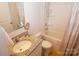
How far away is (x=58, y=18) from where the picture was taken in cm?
204

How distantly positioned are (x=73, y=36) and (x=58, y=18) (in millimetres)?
456

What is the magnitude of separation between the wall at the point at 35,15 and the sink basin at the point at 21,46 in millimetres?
424

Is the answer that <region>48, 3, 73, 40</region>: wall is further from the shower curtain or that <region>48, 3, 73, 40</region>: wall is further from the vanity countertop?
the vanity countertop

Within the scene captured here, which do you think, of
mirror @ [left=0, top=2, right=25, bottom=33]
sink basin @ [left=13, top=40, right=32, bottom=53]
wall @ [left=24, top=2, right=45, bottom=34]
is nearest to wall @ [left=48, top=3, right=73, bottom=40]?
wall @ [left=24, top=2, right=45, bottom=34]

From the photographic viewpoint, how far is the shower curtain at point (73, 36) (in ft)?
5.35

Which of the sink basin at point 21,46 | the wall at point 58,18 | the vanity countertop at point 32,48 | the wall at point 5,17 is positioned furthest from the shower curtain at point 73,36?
the wall at point 5,17

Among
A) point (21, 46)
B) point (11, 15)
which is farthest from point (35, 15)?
point (21, 46)

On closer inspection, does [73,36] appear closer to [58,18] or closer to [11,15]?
[58,18]

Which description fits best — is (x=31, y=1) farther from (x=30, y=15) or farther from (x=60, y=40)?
(x=60, y=40)

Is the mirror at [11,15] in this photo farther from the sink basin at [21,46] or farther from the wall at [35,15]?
the sink basin at [21,46]

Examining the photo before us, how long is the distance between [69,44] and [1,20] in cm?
123

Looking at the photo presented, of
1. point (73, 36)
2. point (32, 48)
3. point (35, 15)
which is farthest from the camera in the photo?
point (35, 15)

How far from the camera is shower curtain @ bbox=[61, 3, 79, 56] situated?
5.35 feet

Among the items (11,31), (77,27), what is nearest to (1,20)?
(11,31)
